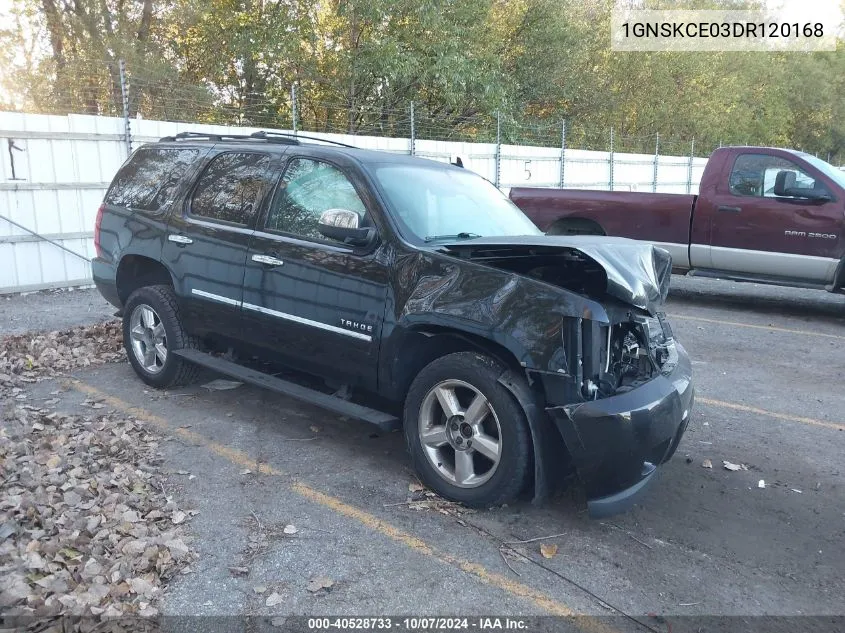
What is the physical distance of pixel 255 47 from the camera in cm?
1858

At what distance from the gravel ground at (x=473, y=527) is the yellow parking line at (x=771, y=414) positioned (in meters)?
0.02

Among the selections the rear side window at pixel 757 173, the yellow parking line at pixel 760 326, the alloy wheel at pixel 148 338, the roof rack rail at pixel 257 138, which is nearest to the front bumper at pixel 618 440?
the roof rack rail at pixel 257 138

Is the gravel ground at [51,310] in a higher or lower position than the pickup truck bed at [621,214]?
lower

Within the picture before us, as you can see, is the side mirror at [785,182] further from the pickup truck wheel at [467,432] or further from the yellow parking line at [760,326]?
the pickup truck wheel at [467,432]

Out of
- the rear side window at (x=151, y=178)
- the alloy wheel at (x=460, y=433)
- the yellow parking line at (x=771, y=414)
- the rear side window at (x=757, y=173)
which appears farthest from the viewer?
the rear side window at (x=757, y=173)

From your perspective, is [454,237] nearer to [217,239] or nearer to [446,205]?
[446,205]

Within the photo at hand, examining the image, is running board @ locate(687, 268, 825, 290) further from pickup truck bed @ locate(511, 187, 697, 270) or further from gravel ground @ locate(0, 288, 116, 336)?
gravel ground @ locate(0, 288, 116, 336)

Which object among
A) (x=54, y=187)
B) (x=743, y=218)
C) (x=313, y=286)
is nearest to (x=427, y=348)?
(x=313, y=286)

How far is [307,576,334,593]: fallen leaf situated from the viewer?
10.7 ft

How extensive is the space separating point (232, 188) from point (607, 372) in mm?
3032

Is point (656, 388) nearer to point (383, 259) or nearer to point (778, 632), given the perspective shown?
point (778, 632)

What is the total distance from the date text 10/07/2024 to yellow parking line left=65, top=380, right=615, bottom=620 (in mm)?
202

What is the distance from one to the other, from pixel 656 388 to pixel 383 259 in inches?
65.8

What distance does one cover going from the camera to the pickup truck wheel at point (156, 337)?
5.67m
